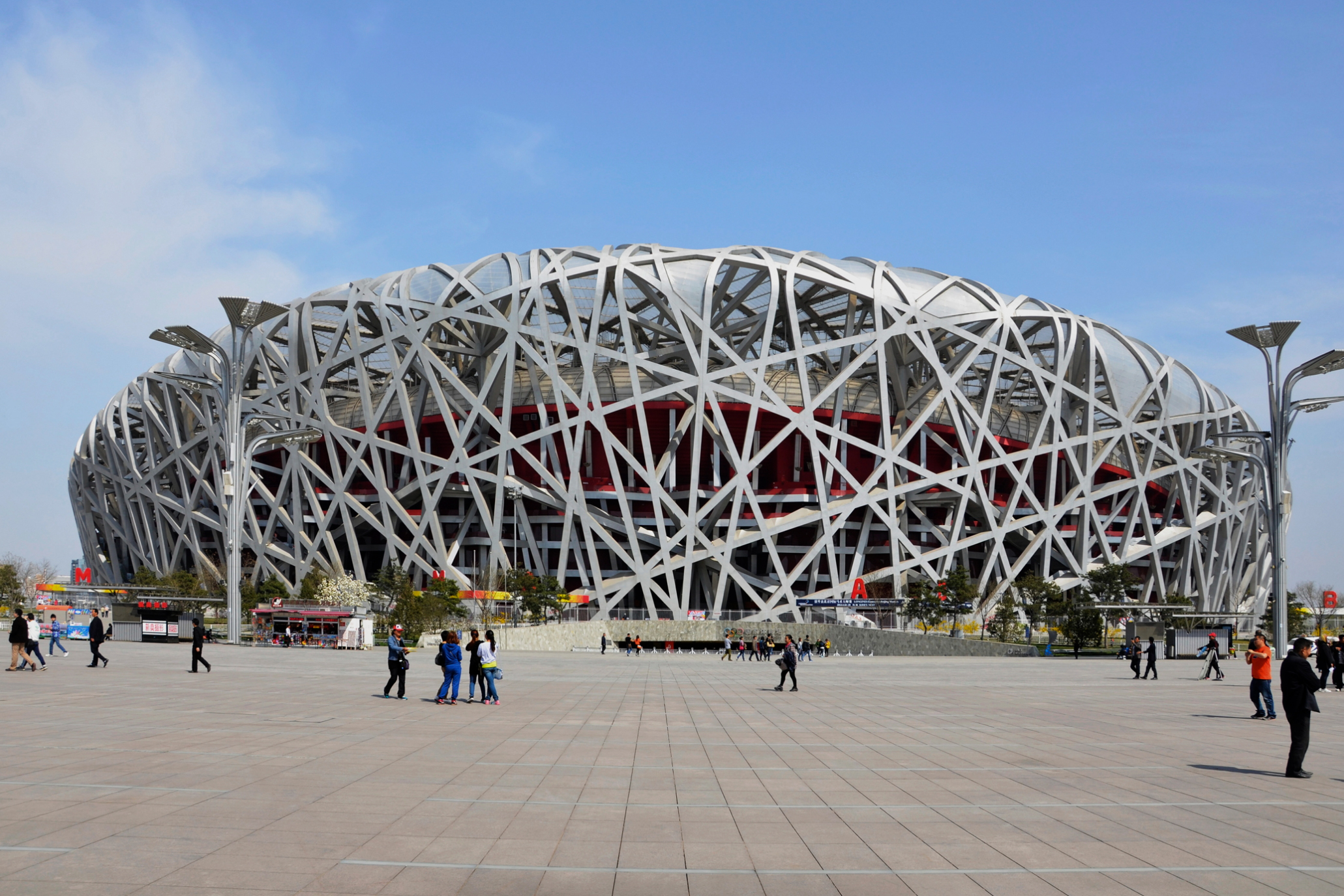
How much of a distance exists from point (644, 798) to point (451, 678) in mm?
9602

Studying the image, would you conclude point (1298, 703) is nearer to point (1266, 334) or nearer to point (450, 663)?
point (450, 663)

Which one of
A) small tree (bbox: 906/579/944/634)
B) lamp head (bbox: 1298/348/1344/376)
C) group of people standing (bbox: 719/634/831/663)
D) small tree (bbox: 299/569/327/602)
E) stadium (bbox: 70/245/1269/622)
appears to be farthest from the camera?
stadium (bbox: 70/245/1269/622)

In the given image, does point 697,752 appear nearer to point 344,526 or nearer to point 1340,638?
point 1340,638

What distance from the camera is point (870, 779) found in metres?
10.1

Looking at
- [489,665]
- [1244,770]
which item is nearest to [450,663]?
[489,665]

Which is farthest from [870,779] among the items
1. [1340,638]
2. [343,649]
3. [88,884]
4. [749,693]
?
[343,649]

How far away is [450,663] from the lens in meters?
17.7

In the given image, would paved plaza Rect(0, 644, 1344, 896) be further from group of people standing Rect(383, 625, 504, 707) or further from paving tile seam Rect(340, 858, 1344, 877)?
group of people standing Rect(383, 625, 504, 707)

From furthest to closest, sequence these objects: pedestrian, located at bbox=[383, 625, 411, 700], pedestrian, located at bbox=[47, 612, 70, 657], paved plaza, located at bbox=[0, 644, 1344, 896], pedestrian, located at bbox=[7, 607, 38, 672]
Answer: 1. pedestrian, located at bbox=[47, 612, 70, 657]
2. pedestrian, located at bbox=[7, 607, 38, 672]
3. pedestrian, located at bbox=[383, 625, 411, 700]
4. paved plaza, located at bbox=[0, 644, 1344, 896]

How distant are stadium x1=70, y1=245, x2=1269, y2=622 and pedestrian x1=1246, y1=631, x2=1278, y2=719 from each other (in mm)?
36696

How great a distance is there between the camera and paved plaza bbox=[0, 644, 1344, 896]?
6.23 meters

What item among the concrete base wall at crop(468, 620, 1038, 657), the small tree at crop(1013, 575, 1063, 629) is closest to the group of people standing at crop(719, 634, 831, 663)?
the concrete base wall at crop(468, 620, 1038, 657)

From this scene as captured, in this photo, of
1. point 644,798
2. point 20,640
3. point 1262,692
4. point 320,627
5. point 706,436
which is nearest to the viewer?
point 644,798

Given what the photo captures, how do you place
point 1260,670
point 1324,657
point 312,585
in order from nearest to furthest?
point 1260,670 < point 1324,657 < point 312,585
